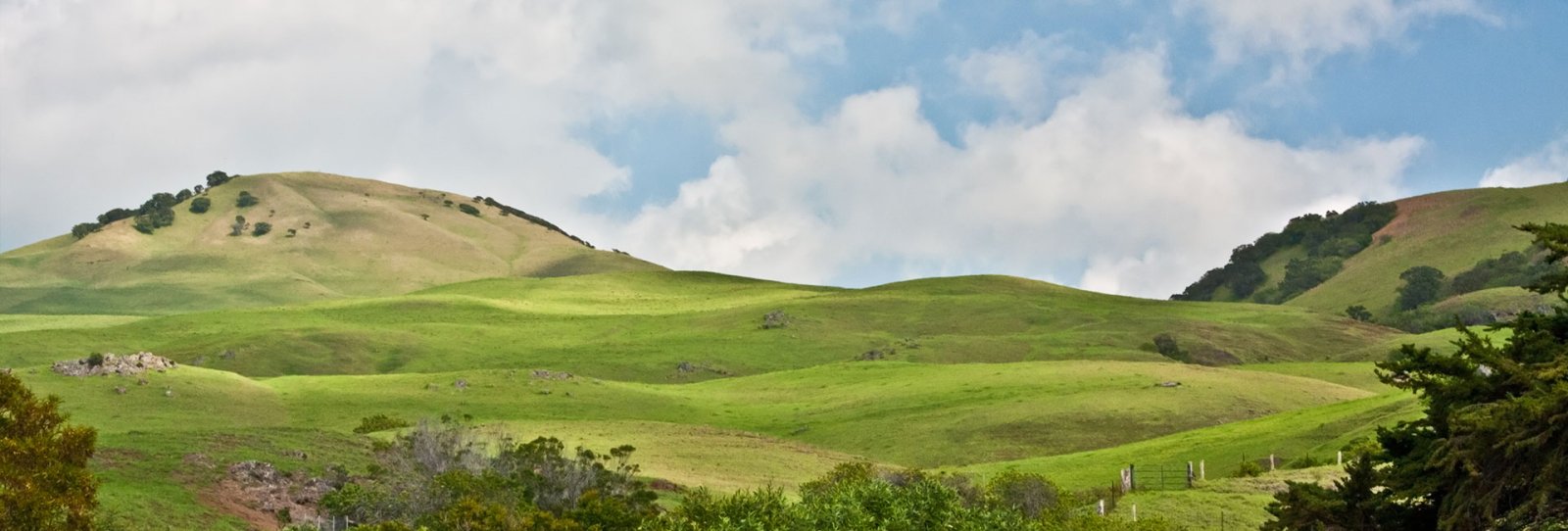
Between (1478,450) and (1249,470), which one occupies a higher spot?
(1478,450)

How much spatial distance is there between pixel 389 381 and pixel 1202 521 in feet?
211

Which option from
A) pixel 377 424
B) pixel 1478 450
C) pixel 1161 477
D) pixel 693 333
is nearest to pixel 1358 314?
pixel 693 333

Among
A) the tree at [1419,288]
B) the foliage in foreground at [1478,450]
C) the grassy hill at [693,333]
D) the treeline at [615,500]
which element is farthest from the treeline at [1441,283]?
the foliage in foreground at [1478,450]

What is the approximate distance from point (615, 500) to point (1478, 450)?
27.0 meters

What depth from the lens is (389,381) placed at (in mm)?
97125

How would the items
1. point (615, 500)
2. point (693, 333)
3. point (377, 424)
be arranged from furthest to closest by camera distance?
1. point (693, 333)
2. point (377, 424)
3. point (615, 500)

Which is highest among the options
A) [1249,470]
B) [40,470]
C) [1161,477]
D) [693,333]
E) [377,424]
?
[693,333]

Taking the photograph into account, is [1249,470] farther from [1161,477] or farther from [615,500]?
[615,500]

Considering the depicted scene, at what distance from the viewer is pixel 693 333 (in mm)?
140500

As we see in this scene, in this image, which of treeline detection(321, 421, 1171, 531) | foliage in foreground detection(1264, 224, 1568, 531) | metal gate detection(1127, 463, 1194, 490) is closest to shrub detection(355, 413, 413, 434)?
treeline detection(321, 421, 1171, 531)

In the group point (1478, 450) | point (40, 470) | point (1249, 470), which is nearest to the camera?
point (1478, 450)

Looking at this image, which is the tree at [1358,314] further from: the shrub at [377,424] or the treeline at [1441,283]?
the shrub at [377,424]

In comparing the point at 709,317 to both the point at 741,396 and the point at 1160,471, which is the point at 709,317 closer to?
the point at 741,396

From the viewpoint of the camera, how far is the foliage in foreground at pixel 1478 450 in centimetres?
2240
